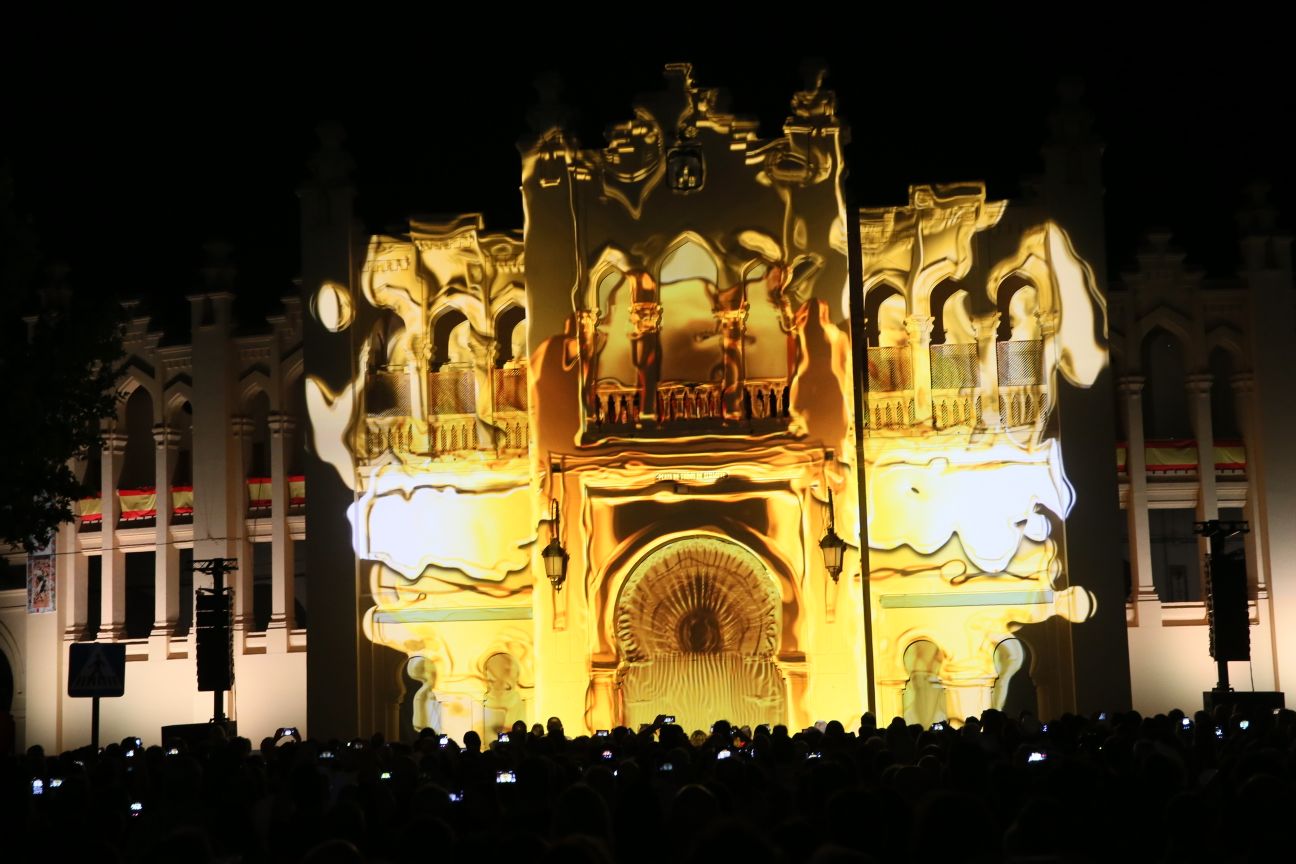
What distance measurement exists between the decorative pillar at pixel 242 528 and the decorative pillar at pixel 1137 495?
1772 cm

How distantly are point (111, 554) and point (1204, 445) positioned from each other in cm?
2266

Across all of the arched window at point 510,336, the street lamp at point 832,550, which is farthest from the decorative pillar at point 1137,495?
the arched window at point 510,336

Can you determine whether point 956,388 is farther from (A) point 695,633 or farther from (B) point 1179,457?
(A) point 695,633

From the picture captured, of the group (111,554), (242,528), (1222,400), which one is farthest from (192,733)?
(1222,400)

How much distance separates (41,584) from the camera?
36.0 metres

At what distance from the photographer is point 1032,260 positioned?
2864 cm

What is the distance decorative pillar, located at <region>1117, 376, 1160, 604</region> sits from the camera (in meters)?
30.7

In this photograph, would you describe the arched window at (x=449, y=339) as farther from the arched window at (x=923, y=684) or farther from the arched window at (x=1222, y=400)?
the arched window at (x=1222, y=400)

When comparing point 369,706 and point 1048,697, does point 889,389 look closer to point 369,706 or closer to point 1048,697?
point 1048,697

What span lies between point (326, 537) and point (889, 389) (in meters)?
10.4

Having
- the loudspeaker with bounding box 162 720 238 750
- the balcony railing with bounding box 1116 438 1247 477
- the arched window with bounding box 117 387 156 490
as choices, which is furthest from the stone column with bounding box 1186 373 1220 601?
the arched window with bounding box 117 387 156 490

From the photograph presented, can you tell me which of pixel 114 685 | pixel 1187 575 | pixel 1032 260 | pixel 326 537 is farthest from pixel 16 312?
pixel 1187 575

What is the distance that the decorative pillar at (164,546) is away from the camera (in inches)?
1373

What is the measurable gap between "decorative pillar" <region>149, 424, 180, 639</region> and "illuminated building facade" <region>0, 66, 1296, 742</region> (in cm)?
649
